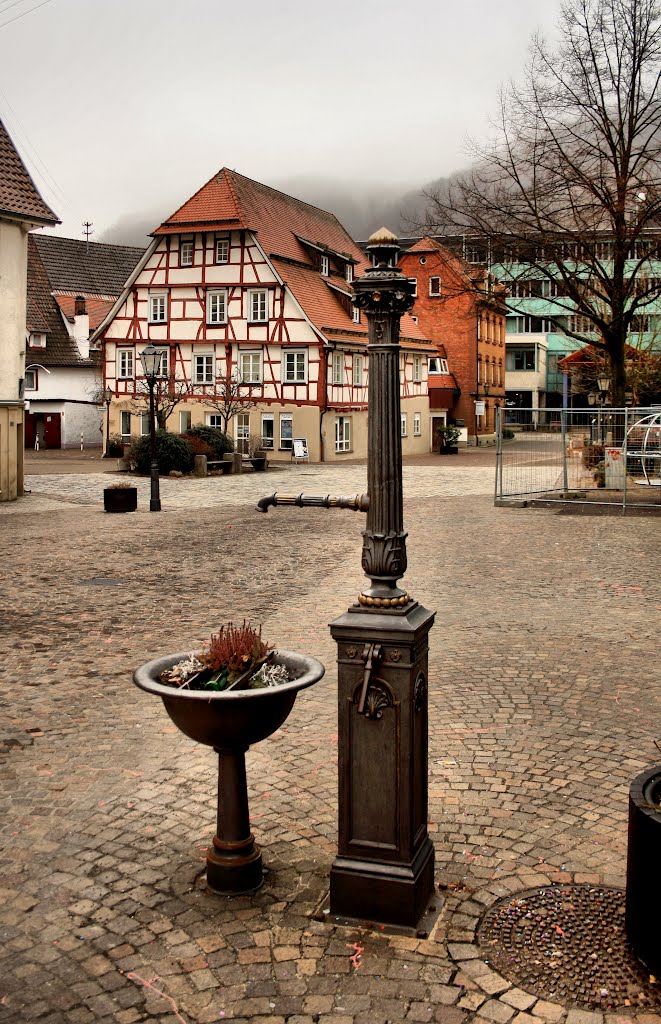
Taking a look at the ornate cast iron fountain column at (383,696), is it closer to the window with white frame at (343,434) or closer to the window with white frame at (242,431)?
the window with white frame at (242,431)

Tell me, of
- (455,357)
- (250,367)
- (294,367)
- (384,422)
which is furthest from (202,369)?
(384,422)

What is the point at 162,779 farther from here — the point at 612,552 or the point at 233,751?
the point at 612,552

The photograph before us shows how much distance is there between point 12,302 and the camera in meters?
23.9

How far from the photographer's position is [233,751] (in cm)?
445

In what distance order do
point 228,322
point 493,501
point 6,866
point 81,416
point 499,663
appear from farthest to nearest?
point 81,416, point 228,322, point 493,501, point 499,663, point 6,866

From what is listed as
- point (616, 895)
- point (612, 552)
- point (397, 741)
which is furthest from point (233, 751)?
point (612, 552)

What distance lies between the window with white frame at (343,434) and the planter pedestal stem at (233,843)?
40872mm

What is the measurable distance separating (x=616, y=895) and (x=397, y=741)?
3.86 ft

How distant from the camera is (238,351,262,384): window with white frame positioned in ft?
146

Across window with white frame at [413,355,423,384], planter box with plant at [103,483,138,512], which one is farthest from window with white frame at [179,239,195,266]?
planter box with plant at [103,483,138,512]

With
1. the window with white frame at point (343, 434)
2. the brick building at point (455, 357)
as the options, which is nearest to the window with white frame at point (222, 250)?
the window with white frame at point (343, 434)

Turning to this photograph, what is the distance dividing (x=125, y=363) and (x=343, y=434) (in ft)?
34.7

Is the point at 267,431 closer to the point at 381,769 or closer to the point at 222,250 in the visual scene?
the point at 222,250

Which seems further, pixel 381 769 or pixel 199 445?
pixel 199 445
